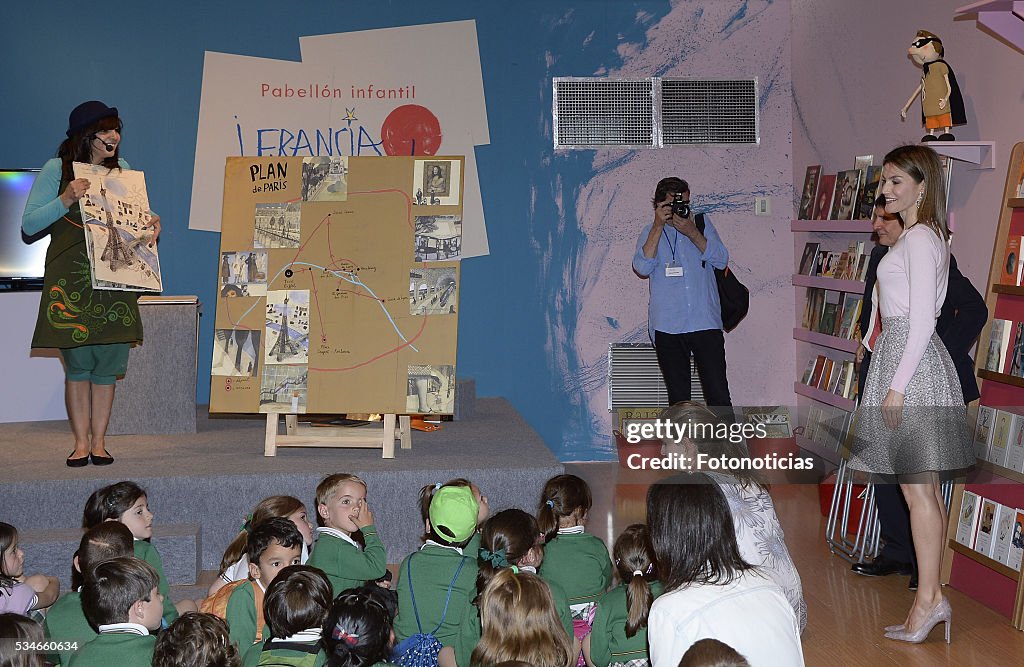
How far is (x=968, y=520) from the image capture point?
3852 millimetres

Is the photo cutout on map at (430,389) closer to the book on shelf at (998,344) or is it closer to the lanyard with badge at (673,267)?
the lanyard with badge at (673,267)

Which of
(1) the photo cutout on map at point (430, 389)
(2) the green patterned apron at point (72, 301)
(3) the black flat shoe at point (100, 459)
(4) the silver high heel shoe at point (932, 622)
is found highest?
(2) the green patterned apron at point (72, 301)

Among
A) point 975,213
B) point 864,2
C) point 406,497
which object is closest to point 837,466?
point 975,213

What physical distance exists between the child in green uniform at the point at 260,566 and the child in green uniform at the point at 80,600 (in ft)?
1.01

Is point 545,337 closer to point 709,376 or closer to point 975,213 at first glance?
point 709,376

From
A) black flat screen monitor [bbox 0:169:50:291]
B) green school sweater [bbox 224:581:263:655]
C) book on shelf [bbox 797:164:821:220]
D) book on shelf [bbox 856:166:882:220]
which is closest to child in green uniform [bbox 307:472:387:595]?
green school sweater [bbox 224:581:263:655]

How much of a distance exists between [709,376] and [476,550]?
2.55 m

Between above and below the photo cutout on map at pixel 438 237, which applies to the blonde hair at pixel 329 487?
below

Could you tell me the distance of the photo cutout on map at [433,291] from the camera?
4.27 metres

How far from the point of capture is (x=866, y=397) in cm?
348

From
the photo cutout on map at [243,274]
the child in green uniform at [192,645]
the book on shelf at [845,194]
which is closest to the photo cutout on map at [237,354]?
the photo cutout on map at [243,274]

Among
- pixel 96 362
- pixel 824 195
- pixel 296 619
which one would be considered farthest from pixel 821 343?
pixel 296 619

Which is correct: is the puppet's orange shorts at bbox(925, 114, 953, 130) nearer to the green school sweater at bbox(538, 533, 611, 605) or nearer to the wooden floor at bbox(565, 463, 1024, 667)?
the wooden floor at bbox(565, 463, 1024, 667)

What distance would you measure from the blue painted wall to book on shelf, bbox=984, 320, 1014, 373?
2.59 m
